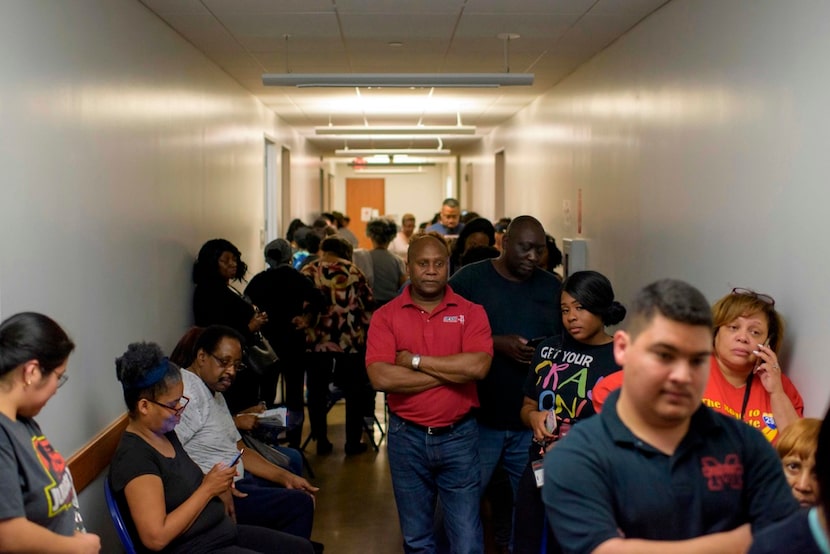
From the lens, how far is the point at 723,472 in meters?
1.77

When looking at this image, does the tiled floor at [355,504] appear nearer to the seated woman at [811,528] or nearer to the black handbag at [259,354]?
the black handbag at [259,354]

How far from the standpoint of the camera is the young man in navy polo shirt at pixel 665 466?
5.66 ft

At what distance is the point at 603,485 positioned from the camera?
175cm

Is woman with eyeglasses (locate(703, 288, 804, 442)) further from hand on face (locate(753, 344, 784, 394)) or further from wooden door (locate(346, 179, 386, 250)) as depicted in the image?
wooden door (locate(346, 179, 386, 250))

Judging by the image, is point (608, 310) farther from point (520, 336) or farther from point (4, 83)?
point (4, 83)

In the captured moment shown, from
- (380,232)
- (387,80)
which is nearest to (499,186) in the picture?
(380,232)

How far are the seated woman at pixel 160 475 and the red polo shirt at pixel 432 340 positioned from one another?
0.76 metres

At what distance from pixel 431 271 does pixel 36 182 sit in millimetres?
1550

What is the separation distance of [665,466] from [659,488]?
4 cm

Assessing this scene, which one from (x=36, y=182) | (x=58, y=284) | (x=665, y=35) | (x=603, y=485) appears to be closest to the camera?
(x=603, y=485)

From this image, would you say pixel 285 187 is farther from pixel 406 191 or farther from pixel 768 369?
pixel 406 191

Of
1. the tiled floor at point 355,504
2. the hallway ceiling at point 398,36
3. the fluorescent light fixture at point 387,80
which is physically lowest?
the tiled floor at point 355,504

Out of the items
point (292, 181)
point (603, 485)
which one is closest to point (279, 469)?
point (603, 485)

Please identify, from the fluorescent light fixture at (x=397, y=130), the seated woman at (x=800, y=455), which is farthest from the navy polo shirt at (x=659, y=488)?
the fluorescent light fixture at (x=397, y=130)
